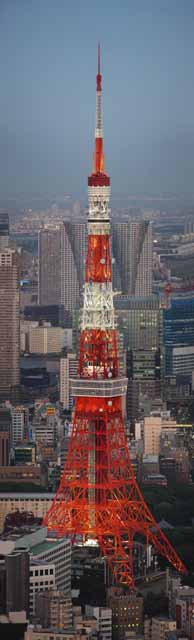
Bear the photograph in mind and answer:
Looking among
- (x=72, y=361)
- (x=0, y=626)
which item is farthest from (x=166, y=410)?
(x=0, y=626)

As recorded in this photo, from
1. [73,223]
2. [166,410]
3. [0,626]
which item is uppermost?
[73,223]

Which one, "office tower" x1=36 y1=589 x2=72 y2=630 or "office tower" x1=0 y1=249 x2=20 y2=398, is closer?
"office tower" x1=36 y1=589 x2=72 y2=630

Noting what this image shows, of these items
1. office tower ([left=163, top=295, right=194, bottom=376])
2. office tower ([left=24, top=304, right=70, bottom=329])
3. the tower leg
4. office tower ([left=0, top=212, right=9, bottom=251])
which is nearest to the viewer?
the tower leg

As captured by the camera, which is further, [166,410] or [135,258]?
[135,258]

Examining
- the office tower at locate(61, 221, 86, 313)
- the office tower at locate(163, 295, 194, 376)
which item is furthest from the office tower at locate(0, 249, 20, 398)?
the office tower at locate(163, 295, 194, 376)

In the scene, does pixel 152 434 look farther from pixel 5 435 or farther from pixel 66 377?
pixel 5 435

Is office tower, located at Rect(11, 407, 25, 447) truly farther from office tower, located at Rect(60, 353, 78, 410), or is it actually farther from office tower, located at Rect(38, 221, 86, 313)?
office tower, located at Rect(38, 221, 86, 313)

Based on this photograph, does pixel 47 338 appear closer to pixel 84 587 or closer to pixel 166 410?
pixel 166 410
